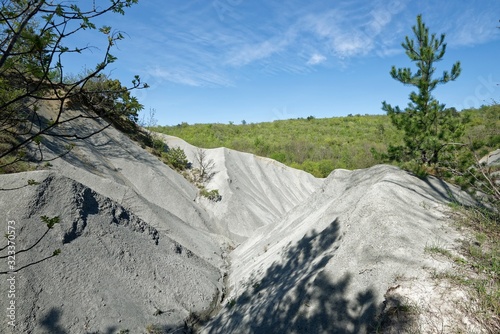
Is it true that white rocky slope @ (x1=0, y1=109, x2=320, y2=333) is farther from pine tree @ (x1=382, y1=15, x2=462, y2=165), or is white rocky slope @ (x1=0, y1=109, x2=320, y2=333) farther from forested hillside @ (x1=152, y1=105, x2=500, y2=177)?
forested hillside @ (x1=152, y1=105, x2=500, y2=177)

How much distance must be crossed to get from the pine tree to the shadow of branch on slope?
12.7 ft

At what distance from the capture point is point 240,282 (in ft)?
34.2

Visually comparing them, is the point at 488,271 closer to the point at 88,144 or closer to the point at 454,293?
the point at 454,293

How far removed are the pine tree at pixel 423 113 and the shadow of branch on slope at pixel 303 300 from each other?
389 centimetres

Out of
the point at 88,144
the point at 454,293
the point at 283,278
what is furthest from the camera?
the point at 88,144

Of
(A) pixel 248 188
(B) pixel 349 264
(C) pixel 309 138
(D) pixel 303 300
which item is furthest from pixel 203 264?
(C) pixel 309 138

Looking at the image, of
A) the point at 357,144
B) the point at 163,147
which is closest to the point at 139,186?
the point at 163,147

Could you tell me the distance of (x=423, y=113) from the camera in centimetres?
963

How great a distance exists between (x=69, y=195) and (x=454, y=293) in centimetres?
1001

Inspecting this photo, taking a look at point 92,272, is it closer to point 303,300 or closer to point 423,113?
point 303,300

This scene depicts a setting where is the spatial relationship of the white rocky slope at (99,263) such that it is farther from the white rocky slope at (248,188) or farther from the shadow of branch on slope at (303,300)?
the white rocky slope at (248,188)

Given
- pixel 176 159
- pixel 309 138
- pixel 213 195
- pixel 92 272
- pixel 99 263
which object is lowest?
pixel 92 272

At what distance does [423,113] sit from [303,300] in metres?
7.37

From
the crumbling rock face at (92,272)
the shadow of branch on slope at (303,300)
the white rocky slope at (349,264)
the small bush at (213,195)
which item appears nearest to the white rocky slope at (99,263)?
the crumbling rock face at (92,272)
